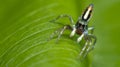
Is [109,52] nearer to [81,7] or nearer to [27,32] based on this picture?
[81,7]

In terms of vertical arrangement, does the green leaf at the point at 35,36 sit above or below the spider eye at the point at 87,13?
below

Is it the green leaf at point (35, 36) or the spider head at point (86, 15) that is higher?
the spider head at point (86, 15)

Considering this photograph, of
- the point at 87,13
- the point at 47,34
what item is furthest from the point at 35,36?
the point at 87,13

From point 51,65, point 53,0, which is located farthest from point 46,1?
point 51,65

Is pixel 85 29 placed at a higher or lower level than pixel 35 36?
higher

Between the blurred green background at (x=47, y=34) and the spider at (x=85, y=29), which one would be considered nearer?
the blurred green background at (x=47, y=34)

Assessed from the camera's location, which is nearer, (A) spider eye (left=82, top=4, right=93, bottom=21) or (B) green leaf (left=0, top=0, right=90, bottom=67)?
(B) green leaf (left=0, top=0, right=90, bottom=67)

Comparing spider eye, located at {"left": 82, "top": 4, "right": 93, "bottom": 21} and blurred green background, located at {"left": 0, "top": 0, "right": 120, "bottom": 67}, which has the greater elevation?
spider eye, located at {"left": 82, "top": 4, "right": 93, "bottom": 21}

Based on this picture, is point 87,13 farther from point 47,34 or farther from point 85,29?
point 47,34
